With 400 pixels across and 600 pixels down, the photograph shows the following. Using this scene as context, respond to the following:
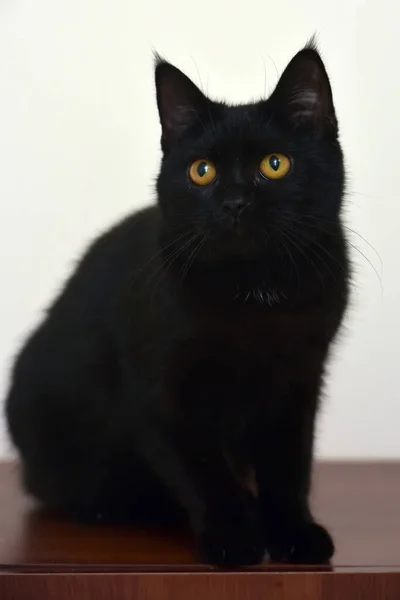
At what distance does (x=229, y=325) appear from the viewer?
2.69 ft

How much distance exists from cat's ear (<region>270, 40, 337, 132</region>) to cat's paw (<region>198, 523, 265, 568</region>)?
46 centimetres

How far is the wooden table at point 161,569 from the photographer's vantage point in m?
0.78

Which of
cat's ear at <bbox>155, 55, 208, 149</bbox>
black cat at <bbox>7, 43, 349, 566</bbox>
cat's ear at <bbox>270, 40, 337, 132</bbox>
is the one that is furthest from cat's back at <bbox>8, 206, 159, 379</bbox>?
cat's ear at <bbox>270, 40, 337, 132</bbox>

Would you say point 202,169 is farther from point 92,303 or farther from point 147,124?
point 147,124

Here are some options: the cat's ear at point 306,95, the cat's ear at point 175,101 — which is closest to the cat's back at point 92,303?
the cat's ear at point 175,101

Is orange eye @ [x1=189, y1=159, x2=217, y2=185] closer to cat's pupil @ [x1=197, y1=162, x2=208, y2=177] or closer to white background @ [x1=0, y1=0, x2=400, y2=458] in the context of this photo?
cat's pupil @ [x1=197, y1=162, x2=208, y2=177]

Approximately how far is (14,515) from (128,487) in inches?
6.7

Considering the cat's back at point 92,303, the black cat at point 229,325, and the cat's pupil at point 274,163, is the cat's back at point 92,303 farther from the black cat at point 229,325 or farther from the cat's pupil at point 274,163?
the cat's pupil at point 274,163

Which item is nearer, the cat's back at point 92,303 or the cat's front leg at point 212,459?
the cat's front leg at point 212,459

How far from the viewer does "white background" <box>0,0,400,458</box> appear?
1279mm

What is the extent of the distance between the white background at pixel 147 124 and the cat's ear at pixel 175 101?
0.39m

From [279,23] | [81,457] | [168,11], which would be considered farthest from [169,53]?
[81,457]

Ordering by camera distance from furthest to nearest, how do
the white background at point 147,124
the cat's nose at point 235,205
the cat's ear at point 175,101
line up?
the white background at point 147,124, the cat's ear at point 175,101, the cat's nose at point 235,205

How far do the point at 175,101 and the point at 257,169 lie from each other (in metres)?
0.15
